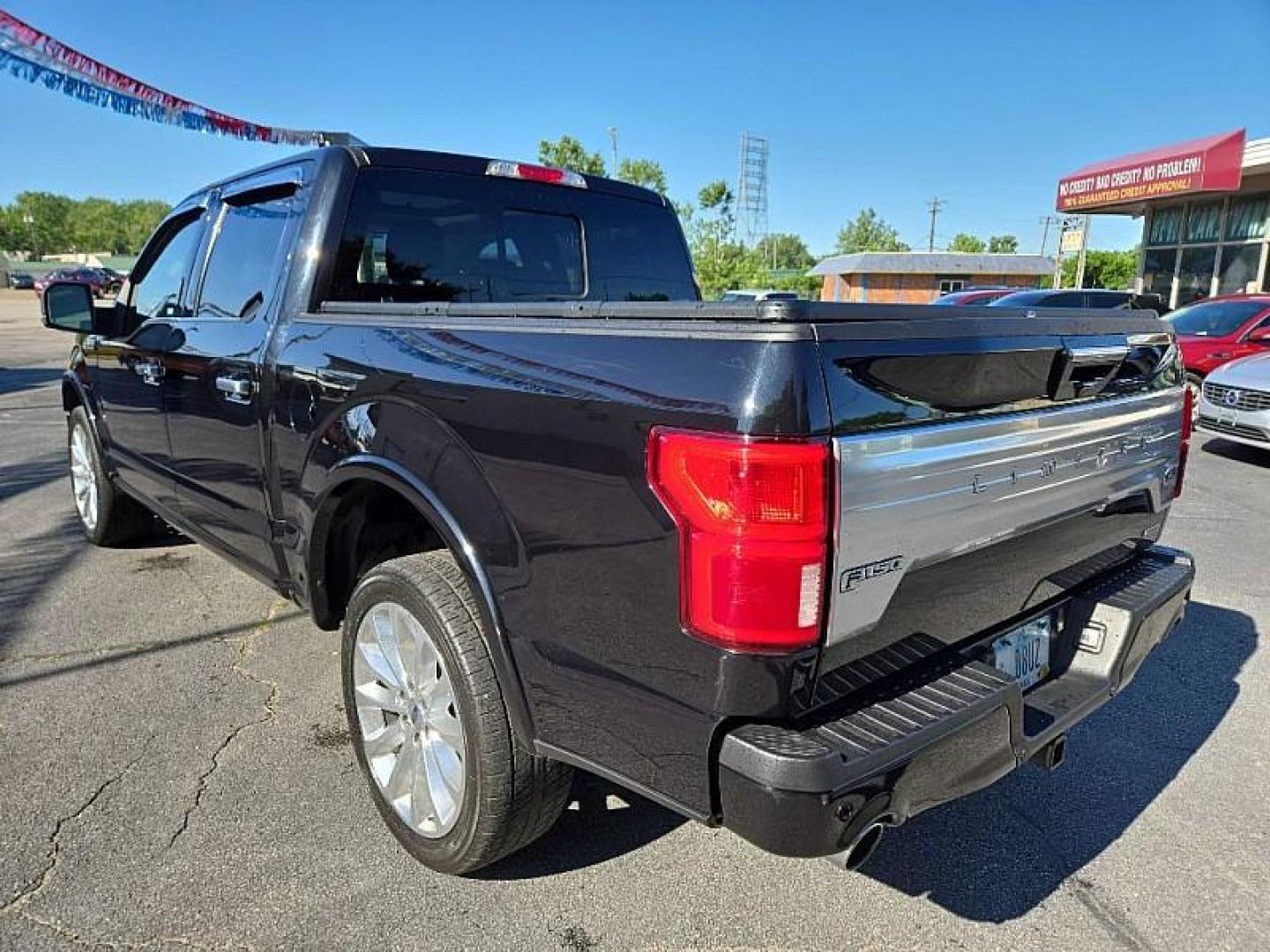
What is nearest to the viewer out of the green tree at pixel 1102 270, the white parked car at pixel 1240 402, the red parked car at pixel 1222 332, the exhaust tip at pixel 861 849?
the exhaust tip at pixel 861 849

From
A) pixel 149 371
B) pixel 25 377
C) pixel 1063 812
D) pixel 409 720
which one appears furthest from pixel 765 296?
pixel 25 377

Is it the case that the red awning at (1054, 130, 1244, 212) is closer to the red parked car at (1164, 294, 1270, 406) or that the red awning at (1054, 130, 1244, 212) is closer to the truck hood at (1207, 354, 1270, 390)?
the red parked car at (1164, 294, 1270, 406)

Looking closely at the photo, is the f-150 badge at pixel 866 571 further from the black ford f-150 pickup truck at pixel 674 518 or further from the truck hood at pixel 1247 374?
the truck hood at pixel 1247 374

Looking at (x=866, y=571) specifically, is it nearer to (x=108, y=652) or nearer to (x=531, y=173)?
(x=531, y=173)

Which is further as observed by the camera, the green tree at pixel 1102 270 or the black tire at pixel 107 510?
the green tree at pixel 1102 270

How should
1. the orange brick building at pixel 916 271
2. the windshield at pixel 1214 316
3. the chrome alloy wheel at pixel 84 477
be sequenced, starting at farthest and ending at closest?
the orange brick building at pixel 916 271 < the windshield at pixel 1214 316 < the chrome alloy wheel at pixel 84 477

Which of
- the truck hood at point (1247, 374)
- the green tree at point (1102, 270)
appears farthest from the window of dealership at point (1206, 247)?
the green tree at point (1102, 270)

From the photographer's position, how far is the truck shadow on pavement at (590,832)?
8.16ft

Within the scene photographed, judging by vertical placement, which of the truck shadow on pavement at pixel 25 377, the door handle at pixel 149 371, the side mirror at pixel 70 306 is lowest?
the truck shadow on pavement at pixel 25 377

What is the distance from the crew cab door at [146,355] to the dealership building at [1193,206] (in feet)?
69.1

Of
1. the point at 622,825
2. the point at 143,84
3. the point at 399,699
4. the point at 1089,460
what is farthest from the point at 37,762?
the point at 143,84

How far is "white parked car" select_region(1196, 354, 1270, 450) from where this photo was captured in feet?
27.7

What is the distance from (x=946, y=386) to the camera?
6.16ft

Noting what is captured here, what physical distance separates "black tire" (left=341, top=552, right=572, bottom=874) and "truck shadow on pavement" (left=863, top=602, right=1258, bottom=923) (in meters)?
1.02
